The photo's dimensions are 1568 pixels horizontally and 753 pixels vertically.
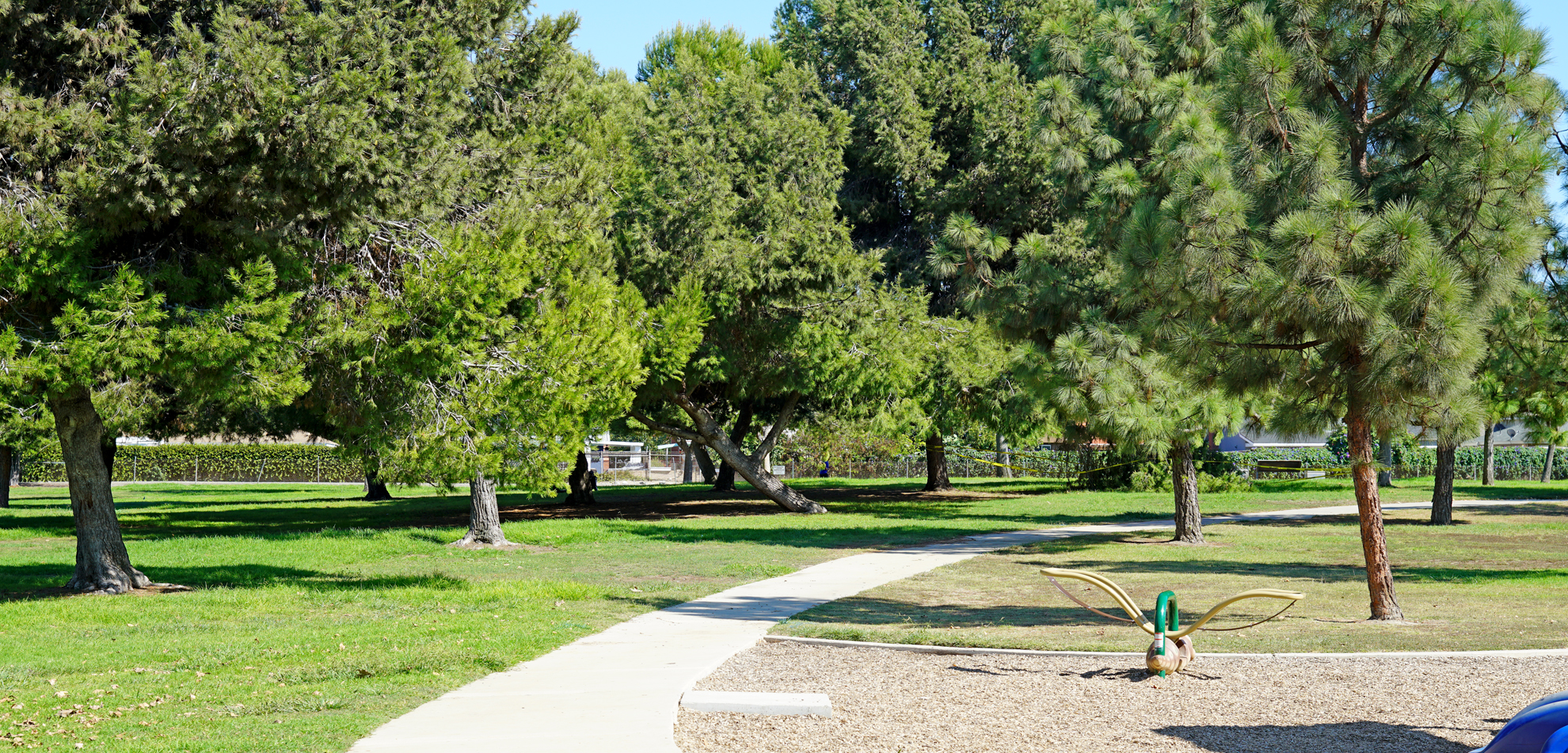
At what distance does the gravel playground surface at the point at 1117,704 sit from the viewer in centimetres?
632

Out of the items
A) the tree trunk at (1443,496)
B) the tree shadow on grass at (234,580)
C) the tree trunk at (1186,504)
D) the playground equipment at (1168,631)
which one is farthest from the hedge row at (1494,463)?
the playground equipment at (1168,631)

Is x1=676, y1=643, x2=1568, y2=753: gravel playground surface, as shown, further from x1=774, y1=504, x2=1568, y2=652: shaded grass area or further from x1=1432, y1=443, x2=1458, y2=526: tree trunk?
x1=1432, y1=443, x2=1458, y2=526: tree trunk

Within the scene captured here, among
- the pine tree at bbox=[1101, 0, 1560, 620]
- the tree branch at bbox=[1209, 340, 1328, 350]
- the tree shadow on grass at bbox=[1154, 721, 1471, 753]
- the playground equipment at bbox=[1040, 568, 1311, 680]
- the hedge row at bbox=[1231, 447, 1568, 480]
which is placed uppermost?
the pine tree at bbox=[1101, 0, 1560, 620]

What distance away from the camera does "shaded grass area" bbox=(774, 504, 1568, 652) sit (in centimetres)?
959

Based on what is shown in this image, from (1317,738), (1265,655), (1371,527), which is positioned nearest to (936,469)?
(1371,527)

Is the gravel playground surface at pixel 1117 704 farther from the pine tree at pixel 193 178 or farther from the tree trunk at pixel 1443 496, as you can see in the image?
the tree trunk at pixel 1443 496

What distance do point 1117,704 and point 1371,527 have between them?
15.6ft

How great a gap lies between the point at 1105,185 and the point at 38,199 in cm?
1155

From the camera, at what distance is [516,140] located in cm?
1552

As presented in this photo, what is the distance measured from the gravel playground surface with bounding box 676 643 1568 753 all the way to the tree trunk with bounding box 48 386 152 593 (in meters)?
8.16

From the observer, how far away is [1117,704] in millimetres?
7289

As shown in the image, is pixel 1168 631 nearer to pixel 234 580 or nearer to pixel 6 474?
pixel 234 580

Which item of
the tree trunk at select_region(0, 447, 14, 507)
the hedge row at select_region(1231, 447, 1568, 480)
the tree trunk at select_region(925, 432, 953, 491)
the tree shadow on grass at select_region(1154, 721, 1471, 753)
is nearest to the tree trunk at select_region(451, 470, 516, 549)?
the tree shadow on grass at select_region(1154, 721, 1471, 753)

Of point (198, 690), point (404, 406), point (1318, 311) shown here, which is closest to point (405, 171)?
point (404, 406)
